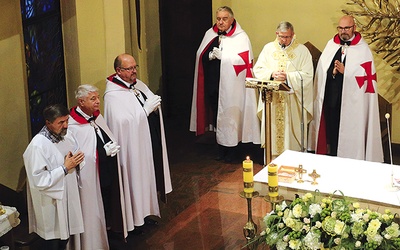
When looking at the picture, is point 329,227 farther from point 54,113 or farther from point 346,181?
point 54,113

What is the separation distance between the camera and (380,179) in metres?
7.05

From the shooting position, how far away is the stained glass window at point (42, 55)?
806 cm

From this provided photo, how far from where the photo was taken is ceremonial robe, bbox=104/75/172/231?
779cm

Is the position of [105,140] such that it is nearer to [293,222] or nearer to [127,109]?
[127,109]

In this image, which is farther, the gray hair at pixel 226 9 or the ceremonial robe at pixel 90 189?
the gray hair at pixel 226 9

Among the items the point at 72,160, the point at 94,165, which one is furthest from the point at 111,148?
the point at 72,160

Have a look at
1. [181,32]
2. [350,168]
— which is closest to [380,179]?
[350,168]

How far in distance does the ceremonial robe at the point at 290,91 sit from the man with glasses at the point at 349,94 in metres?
0.16

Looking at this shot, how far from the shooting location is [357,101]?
9.36m

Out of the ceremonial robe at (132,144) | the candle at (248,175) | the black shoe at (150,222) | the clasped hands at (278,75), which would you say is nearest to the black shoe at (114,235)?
the ceremonial robe at (132,144)

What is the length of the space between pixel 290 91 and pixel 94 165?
298cm

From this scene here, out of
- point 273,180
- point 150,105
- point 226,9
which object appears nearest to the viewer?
point 273,180

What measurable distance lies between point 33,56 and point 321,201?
3.42m

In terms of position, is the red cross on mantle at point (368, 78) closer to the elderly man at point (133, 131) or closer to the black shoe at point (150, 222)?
the elderly man at point (133, 131)
